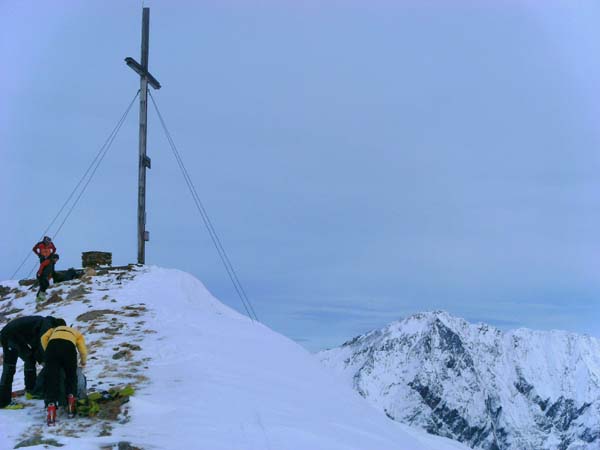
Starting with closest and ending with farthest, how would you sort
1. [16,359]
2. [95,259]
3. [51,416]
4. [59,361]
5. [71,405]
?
[51,416] → [71,405] → [59,361] → [16,359] → [95,259]

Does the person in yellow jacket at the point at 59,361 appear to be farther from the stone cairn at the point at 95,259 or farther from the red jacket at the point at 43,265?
the stone cairn at the point at 95,259

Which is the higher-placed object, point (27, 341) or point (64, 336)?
point (64, 336)

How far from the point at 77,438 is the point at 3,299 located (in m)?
15.8

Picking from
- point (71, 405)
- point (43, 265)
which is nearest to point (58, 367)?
point (71, 405)

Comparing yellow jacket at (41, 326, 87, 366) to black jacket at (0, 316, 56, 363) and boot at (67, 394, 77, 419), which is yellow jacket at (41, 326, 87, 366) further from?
boot at (67, 394, 77, 419)

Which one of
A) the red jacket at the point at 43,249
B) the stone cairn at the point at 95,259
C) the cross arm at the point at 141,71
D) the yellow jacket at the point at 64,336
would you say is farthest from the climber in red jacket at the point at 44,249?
the yellow jacket at the point at 64,336

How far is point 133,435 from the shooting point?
9484mm

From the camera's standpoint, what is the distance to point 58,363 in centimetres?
1041

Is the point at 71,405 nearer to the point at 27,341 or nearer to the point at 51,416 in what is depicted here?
the point at 51,416

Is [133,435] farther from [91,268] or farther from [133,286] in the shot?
[91,268]

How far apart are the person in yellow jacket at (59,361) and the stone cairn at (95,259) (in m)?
15.4

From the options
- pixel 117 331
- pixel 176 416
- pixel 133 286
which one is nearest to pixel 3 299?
pixel 133 286

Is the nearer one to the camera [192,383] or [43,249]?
[192,383]

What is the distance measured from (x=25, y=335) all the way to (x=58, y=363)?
166 centimetres
